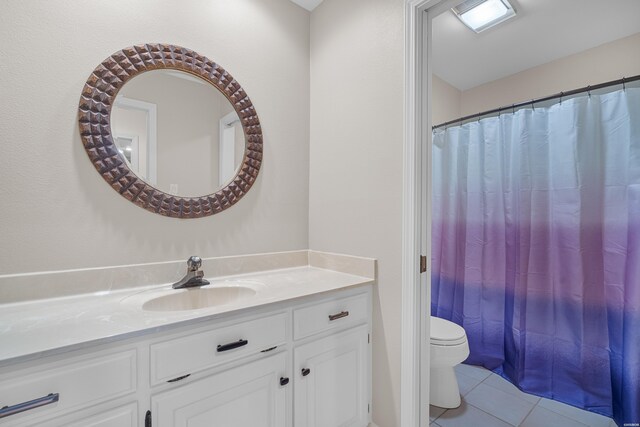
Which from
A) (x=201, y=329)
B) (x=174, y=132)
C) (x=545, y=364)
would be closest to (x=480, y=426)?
(x=545, y=364)

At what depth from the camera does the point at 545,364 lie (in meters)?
1.86

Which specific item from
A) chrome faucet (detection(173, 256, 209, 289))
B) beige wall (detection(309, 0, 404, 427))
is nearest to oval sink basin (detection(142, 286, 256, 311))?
chrome faucet (detection(173, 256, 209, 289))

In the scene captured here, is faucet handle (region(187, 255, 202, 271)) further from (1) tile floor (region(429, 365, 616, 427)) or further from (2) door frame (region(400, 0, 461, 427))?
(1) tile floor (region(429, 365, 616, 427))

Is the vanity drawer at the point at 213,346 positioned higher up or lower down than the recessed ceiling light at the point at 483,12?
lower down

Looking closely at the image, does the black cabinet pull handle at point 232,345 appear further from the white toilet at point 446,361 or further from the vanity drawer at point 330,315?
the white toilet at point 446,361

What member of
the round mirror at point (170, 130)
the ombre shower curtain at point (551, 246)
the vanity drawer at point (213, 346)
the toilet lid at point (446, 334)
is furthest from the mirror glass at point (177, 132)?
the ombre shower curtain at point (551, 246)

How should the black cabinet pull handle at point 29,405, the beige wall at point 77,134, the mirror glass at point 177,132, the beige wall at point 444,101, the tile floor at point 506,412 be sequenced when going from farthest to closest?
the beige wall at point 444,101, the tile floor at point 506,412, the mirror glass at point 177,132, the beige wall at point 77,134, the black cabinet pull handle at point 29,405

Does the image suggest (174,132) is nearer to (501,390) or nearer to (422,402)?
(422,402)

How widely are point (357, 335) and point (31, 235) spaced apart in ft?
4.52

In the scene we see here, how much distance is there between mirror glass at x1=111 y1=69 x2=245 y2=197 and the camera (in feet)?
4.13

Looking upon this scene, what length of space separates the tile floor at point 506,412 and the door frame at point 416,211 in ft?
1.53

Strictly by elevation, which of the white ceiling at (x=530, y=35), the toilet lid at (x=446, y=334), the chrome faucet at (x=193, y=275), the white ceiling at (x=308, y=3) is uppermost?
the white ceiling at (x=308, y=3)

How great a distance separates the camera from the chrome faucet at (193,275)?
128 centimetres

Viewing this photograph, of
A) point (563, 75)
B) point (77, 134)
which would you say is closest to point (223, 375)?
point (77, 134)
